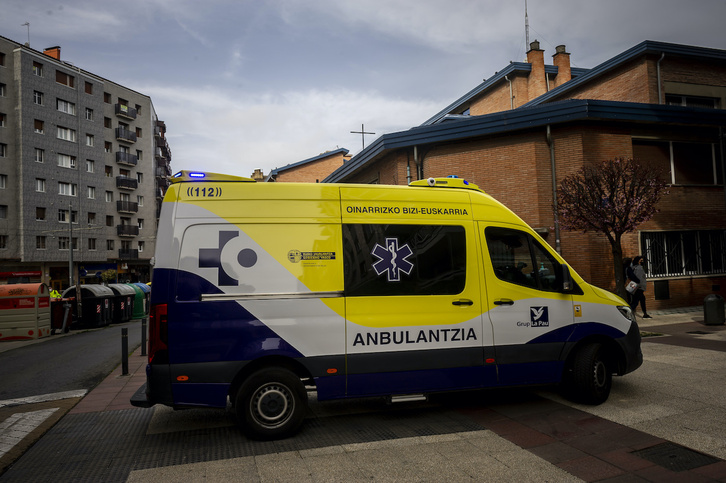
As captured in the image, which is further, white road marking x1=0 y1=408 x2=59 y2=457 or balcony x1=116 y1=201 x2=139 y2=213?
balcony x1=116 y1=201 x2=139 y2=213

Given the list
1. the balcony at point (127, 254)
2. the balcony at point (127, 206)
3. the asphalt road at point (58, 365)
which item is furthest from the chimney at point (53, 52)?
the asphalt road at point (58, 365)

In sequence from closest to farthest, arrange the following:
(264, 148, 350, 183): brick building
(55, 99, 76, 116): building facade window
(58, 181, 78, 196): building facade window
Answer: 1. (264, 148, 350, 183): brick building
2. (58, 181, 78, 196): building facade window
3. (55, 99, 76, 116): building facade window

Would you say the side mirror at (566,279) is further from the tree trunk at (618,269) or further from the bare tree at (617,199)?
the tree trunk at (618,269)

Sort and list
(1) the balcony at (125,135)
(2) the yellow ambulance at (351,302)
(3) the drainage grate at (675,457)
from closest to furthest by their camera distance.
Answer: (3) the drainage grate at (675,457), (2) the yellow ambulance at (351,302), (1) the balcony at (125,135)

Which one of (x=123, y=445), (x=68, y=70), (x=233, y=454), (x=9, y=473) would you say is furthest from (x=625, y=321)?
(x=68, y=70)

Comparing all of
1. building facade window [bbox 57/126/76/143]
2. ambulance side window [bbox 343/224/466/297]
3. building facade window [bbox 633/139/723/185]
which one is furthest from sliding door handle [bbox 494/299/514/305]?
building facade window [bbox 57/126/76/143]

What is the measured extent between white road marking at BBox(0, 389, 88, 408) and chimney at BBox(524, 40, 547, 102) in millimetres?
26541

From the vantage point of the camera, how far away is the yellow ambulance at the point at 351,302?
183 inches

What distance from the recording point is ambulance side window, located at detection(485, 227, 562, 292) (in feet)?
18.0

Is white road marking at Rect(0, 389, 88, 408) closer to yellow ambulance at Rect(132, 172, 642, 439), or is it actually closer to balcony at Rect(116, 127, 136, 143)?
yellow ambulance at Rect(132, 172, 642, 439)

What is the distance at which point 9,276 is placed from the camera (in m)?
42.0

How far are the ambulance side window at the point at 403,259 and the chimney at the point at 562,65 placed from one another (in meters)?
26.9

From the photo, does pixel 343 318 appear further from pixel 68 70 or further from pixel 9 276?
pixel 68 70

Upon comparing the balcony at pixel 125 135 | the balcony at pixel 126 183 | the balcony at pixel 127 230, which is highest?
the balcony at pixel 125 135
